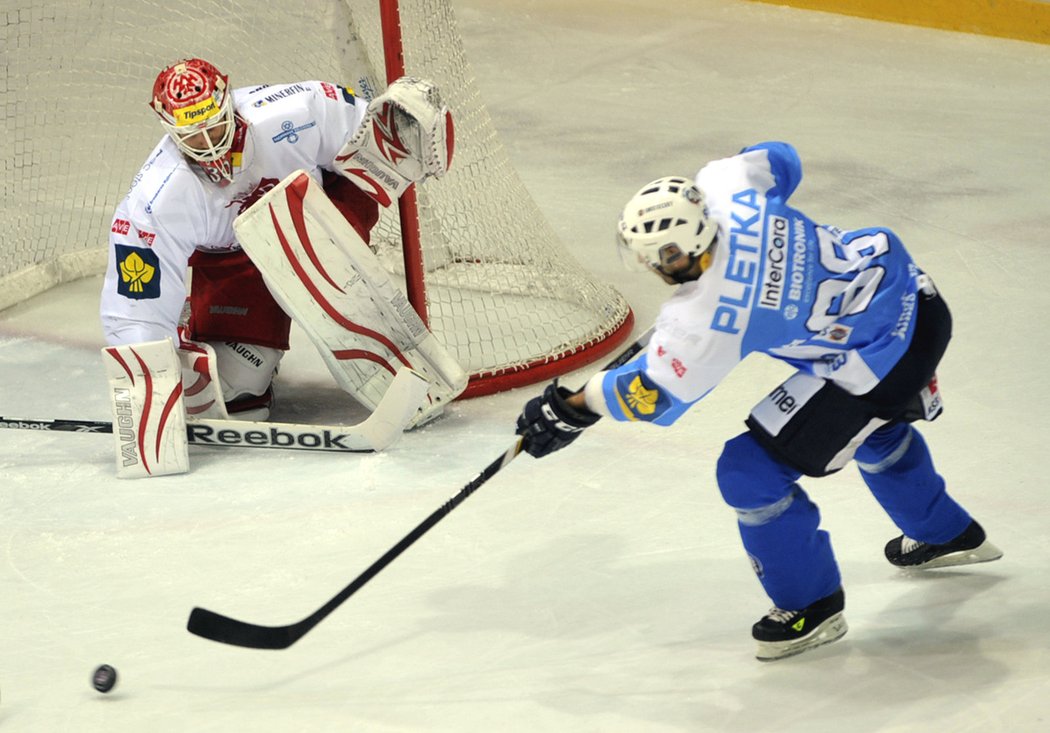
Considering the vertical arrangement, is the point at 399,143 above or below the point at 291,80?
above

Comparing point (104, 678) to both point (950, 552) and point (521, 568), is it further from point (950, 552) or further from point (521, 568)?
point (950, 552)

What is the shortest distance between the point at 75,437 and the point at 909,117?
3.25 meters

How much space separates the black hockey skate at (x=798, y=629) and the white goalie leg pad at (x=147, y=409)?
1354 millimetres

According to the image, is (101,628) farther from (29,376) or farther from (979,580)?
(979,580)

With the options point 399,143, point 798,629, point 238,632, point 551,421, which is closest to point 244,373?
point 399,143

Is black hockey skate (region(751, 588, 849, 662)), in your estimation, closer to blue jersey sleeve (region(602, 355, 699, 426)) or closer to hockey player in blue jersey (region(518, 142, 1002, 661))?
hockey player in blue jersey (region(518, 142, 1002, 661))

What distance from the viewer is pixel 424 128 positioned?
3248 mm

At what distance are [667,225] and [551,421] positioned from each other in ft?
1.33

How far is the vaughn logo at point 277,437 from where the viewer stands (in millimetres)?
3336

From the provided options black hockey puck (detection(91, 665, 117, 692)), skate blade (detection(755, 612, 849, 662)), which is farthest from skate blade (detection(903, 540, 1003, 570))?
black hockey puck (detection(91, 665, 117, 692))

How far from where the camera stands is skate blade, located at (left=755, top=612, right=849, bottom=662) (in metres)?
2.53

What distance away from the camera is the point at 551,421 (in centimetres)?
247

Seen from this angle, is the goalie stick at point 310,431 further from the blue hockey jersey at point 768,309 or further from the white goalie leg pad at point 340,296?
the blue hockey jersey at point 768,309

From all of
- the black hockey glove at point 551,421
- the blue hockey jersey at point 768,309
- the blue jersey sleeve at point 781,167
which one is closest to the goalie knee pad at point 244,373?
the black hockey glove at point 551,421
